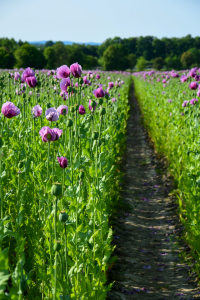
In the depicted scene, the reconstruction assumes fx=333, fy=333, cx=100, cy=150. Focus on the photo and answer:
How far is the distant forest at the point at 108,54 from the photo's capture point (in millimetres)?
39531

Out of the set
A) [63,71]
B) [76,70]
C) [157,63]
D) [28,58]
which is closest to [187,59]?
[157,63]

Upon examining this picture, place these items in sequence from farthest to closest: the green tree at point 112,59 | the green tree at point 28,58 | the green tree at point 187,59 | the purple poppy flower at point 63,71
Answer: the green tree at point 187,59 → the green tree at point 112,59 → the green tree at point 28,58 → the purple poppy flower at point 63,71

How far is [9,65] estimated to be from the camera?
39.4 m

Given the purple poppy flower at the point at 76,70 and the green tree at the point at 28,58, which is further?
the green tree at the point at 28,58

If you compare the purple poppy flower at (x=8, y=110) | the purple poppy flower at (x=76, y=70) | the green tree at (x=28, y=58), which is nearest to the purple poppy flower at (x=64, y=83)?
the purple poppy flower at (x=76, y=70)

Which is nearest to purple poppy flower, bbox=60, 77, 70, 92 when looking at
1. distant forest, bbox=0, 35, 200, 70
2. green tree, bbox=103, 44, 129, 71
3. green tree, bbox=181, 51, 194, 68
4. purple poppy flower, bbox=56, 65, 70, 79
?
purple poppy flower, bbox=56, 65, 70, 79

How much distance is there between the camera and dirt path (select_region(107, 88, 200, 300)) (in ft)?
10.0

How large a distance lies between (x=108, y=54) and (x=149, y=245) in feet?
189

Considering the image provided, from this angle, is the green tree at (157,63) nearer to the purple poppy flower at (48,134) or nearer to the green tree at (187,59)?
the green tree at (187,59)

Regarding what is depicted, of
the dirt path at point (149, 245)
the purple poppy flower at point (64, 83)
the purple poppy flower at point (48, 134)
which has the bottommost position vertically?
the dirt path at point (149, 245)

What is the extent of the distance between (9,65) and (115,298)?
39799 mm

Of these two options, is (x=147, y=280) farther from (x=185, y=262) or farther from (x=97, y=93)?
(x=97, y=93)

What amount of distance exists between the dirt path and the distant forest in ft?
50.8

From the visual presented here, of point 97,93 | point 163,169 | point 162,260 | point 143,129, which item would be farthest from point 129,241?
point 143,129
